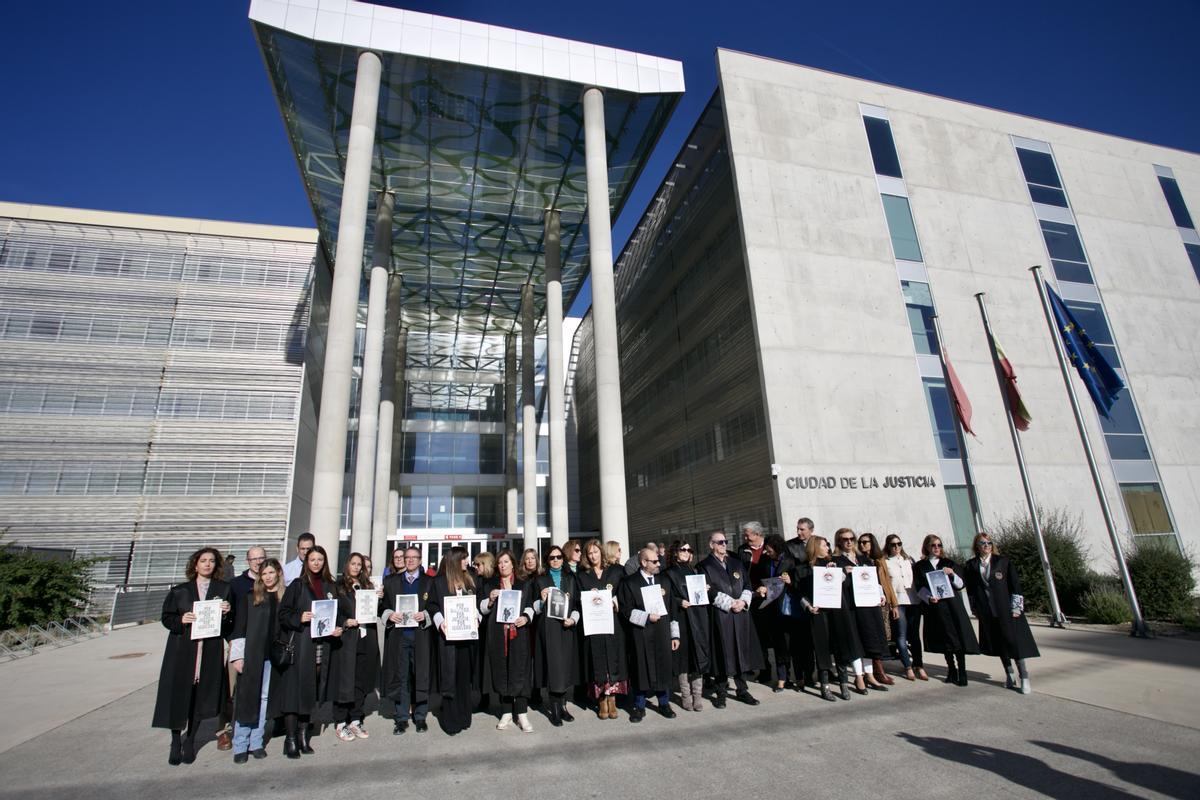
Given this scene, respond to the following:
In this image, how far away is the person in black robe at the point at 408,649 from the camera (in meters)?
6.93

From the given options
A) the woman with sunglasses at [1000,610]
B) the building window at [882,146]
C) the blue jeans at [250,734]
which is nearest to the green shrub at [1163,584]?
the woman with sunglasses at [1000,610]

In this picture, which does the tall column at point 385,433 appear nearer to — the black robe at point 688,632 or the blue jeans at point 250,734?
the blue jeans at point 250,734

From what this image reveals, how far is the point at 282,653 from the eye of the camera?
6.15 metres

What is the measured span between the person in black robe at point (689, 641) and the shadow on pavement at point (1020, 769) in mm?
2272

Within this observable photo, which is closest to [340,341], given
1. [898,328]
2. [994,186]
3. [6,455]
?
[898,328]

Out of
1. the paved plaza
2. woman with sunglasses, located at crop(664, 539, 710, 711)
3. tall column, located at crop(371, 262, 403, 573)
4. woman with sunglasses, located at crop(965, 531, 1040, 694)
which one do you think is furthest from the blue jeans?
tall column, located at crop(371, 262, 403, 573)

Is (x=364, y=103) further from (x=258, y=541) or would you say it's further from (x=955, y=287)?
(x=955, y=287)

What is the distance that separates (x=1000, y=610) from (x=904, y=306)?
1716cm

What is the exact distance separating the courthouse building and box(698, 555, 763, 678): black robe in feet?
38.6

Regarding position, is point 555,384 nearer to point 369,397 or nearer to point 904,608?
point 369,397

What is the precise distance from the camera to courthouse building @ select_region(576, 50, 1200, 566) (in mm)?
20312

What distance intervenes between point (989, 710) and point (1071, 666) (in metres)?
3.38

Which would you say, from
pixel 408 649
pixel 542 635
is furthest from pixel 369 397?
pixel 542 635

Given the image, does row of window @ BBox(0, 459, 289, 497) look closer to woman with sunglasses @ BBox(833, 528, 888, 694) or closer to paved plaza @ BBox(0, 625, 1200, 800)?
paved plaza @ BBox(0, 625, 1200, 800)
